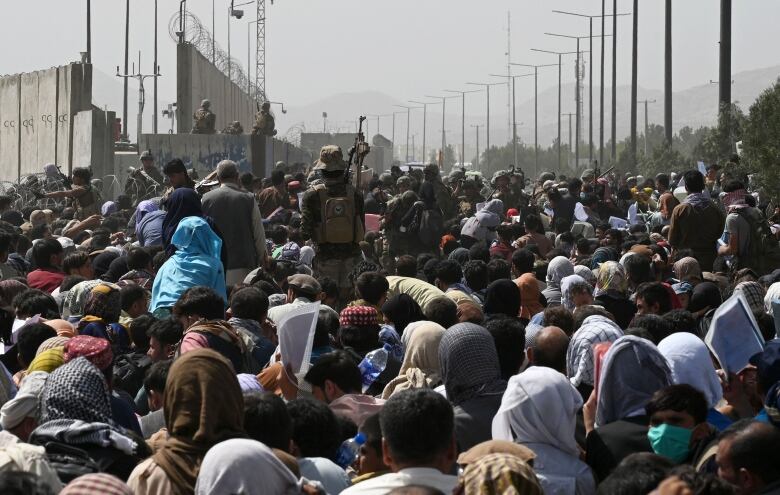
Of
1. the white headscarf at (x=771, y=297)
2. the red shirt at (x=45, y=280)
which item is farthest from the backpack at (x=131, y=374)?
the white headscarf at (x=771, y=297)

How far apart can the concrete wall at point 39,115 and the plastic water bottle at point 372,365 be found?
2011 cm

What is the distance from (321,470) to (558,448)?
2.91 feet

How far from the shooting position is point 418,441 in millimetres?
4996

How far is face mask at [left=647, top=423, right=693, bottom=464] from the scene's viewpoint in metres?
5.72

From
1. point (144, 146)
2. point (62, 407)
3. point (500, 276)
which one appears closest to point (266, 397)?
point (62, 407)

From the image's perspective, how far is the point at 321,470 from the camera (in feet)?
18.0

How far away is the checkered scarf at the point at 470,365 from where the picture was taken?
632 cm

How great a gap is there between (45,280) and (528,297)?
3423 millimetres

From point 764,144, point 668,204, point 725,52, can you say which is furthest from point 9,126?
point 668,204

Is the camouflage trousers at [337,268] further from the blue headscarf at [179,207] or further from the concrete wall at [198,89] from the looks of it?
the concrete wall at [198,89]

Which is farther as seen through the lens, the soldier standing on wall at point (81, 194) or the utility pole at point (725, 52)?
the utility pole at point (725, 52)

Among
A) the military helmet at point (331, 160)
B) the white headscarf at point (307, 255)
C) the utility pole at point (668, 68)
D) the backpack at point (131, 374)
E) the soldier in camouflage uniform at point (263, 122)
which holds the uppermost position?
the utility pole at point (668, 68)

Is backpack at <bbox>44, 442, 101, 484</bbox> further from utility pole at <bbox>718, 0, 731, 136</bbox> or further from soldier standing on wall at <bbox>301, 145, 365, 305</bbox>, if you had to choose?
utility pole at <bbox>718, 0, 731, 136</bbox>

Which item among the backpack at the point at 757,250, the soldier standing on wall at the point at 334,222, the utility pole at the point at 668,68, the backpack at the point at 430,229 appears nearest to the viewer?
the soldier standing on wall at the point at 334,222
